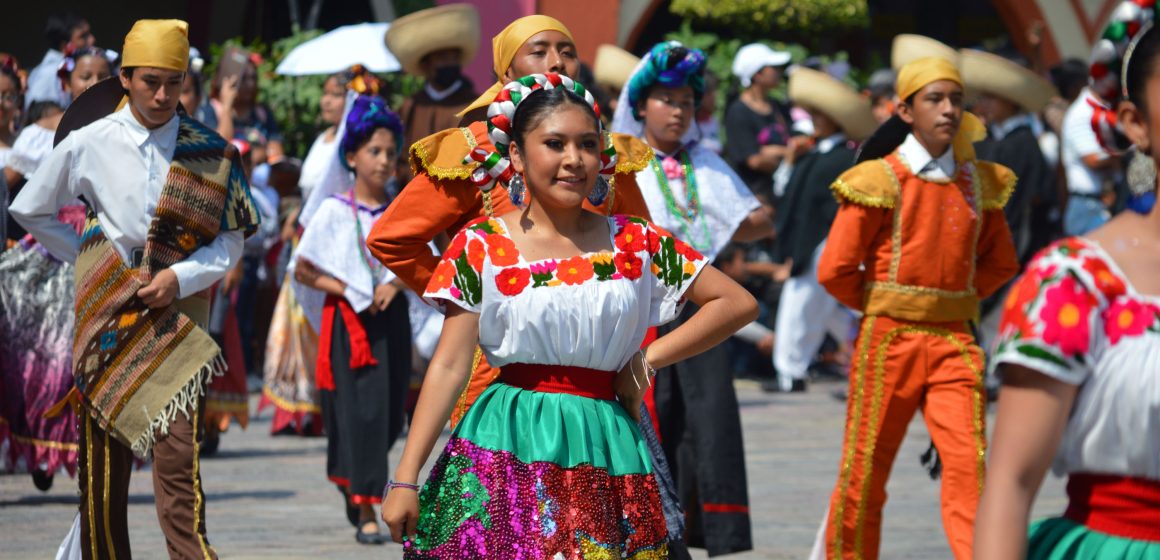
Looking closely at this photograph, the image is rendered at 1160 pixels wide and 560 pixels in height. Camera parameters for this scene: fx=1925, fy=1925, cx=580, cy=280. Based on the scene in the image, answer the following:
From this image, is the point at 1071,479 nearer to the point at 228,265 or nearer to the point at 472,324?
the point at 472,324

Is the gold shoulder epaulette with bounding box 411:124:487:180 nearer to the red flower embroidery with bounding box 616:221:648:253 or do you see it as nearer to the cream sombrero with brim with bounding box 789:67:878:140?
the red flower embroidery with bounding box 616:221:648:253

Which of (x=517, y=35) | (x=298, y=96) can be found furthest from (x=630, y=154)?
(x=298, y=96)

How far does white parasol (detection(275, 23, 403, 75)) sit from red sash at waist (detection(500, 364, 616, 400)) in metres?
9.24

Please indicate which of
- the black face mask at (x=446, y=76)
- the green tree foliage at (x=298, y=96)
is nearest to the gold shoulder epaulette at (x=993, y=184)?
the black face mask at (x=446, y=76)

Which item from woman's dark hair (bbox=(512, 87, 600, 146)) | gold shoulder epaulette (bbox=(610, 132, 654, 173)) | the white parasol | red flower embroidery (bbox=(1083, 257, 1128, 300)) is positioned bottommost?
red flower embroidery (bbox=(1083, 257, 1128, 300))

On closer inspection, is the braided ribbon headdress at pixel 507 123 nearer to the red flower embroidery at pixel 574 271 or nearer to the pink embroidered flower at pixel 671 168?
the red flower embroidery at pixel 574 271

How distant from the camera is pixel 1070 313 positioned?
111 inches

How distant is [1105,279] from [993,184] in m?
4.62

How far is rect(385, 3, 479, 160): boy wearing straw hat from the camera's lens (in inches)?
438

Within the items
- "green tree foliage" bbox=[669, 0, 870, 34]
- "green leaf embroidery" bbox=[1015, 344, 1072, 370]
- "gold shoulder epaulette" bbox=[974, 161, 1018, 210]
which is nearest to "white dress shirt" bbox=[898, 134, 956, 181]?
"gold shoulder epaulette" bbox=[974, 161, 1018, 210]

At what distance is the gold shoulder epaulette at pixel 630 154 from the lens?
573cm

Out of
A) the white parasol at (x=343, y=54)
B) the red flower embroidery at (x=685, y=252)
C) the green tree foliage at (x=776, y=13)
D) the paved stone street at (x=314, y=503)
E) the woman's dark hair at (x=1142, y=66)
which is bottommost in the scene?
the paved stone street at (x=314, y=503)

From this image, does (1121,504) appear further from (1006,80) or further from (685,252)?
(1006,80)

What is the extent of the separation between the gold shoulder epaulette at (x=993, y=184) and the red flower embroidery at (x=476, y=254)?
11.0 ft
